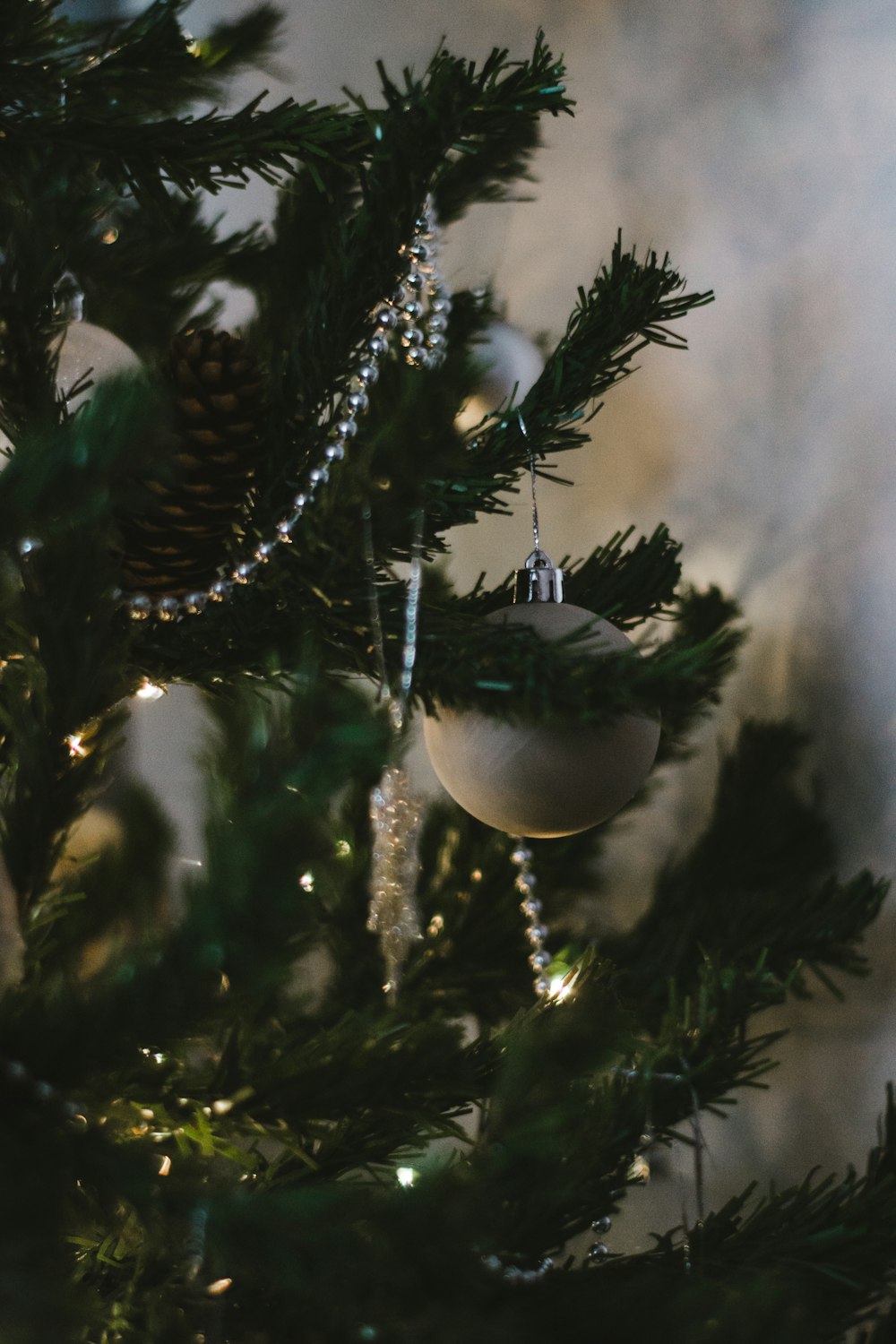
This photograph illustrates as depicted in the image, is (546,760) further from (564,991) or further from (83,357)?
(83,357)

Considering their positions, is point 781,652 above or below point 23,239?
above

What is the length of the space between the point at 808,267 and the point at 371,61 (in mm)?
473

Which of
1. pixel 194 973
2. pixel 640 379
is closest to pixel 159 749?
pixel 640 379

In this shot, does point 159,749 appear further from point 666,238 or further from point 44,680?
point 44,680

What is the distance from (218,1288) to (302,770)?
146 millimetres

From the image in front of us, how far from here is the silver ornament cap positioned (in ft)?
1.31

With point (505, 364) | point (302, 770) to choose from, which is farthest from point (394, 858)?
point (505, 364)

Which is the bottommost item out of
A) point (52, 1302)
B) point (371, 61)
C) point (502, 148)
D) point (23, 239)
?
point (52, 1302)

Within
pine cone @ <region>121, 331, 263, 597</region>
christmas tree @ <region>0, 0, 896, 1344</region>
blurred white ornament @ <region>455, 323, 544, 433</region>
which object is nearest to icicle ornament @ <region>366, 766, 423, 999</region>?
christmas tree @ <region>0, 0, 896, 1344</region>

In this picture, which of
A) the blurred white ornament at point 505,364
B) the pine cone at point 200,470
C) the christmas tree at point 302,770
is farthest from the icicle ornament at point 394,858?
the blurred white ornament at point 505,364

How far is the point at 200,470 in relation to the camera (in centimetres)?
37

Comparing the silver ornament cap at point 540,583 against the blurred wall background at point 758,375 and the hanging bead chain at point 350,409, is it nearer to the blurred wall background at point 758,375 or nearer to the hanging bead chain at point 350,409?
the hanging bead chain at point 350,409

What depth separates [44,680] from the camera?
279 millimetres

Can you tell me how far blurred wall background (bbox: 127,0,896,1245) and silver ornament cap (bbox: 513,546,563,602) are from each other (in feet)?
0.96
